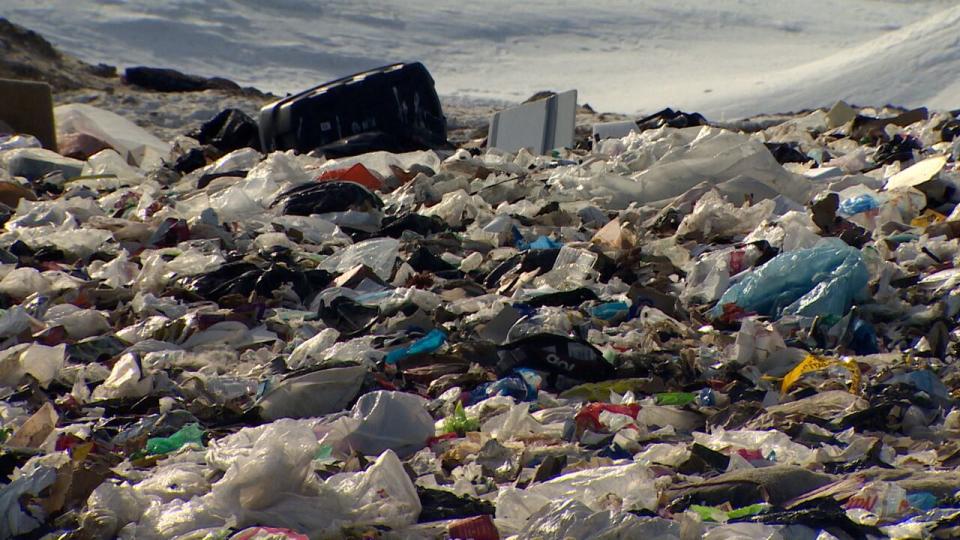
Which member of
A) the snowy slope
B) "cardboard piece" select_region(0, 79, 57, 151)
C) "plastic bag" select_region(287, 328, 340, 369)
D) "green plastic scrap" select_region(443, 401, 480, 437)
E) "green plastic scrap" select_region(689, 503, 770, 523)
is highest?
"green plastic scrap" select_region(689, 503, 770, 523)

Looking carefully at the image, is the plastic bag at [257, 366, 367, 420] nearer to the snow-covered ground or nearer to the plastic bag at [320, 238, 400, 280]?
the plastic bag at [320, 238, 400, 280]

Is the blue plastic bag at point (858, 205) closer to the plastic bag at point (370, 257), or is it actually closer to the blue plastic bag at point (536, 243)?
the blue plastic bag at point (536, 243)

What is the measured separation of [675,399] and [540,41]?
27006 mm

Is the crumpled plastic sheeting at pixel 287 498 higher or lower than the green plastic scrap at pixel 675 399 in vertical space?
higher

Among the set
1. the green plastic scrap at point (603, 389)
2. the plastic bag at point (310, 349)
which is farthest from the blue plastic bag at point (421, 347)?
the green plastic scrap at point (603, 389)

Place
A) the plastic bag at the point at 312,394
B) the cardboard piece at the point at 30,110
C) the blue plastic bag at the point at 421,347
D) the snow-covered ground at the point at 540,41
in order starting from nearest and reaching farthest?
1. the plastic bag at the point at 312,394
2. the blue plastic bag at the point at 421,347
3. the cardboard piece at the point at 30,110
4. the snow-covered ground at the point at 540,41

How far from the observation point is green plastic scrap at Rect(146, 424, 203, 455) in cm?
268

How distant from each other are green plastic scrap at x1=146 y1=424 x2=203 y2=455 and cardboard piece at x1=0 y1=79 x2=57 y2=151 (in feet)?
17.5

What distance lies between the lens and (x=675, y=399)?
290 cm

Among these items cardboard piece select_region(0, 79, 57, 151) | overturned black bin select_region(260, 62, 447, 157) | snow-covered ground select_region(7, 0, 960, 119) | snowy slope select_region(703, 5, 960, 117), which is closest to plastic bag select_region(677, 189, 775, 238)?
overturned black bin select_region(260, 62, 447, 157)

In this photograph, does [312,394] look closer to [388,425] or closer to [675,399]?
[388,425]

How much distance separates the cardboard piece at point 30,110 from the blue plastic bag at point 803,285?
530cm

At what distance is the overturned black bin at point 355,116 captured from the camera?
6789mm

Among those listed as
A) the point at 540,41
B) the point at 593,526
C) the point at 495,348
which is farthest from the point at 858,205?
the point at 540,41
